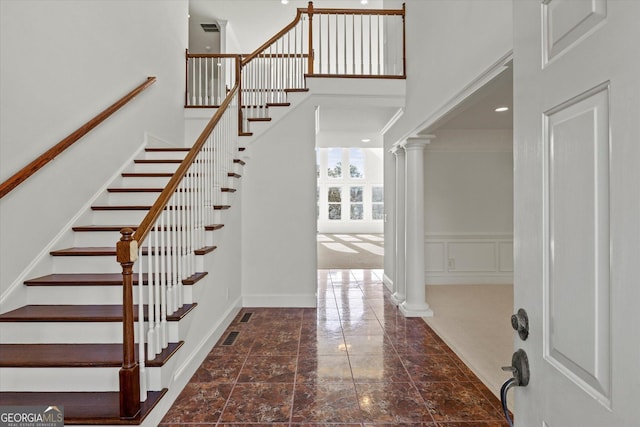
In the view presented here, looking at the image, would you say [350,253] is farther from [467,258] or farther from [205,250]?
[205,250]

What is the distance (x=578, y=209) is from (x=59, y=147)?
315cm

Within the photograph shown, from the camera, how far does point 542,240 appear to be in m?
0.80

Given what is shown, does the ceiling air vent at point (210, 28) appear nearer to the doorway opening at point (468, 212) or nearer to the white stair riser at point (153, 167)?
the white stair riser at point (153, 167)

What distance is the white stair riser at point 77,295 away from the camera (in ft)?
7.43

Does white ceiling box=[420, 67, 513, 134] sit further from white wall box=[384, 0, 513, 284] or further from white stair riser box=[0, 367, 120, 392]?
white stair riser box=[0, 367, 120, 392]

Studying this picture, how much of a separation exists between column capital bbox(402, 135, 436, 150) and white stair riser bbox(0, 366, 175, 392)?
3416 mm

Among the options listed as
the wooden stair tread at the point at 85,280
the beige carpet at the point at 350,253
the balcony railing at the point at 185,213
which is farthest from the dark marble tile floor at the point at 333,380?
the beige carpet at the point at 350,253

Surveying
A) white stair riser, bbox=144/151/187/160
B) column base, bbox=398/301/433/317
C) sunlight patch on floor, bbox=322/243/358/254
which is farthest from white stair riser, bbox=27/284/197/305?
sunlight patch on floor, bbox=322/243/358/254

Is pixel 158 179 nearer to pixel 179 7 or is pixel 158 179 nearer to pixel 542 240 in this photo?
pixel 179 7

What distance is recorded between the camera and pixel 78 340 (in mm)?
2045

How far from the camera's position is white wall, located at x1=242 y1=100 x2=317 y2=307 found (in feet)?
13.8

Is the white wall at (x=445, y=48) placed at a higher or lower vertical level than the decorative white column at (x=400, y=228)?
higher

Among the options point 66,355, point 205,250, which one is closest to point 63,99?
point 205,250

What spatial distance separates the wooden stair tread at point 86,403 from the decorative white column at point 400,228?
318 centimetres
